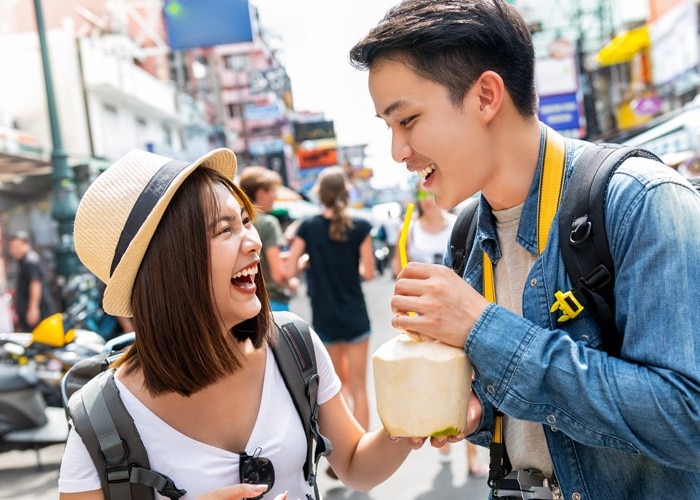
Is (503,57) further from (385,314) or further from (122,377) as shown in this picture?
(385,314)

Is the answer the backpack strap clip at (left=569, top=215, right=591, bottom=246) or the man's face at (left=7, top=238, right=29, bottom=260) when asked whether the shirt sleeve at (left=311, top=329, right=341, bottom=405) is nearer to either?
the backpack strap clip at (left=569, top=215, right=591, bottom=246)

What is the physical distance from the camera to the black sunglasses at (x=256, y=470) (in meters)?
1.76

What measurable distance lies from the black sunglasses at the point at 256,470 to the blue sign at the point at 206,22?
12798 mm

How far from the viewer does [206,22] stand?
13734 millimetres

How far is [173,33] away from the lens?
550 inches

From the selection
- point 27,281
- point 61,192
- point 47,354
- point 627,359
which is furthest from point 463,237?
point 61,192

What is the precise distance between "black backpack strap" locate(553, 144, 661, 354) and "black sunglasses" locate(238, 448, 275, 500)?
879 mm

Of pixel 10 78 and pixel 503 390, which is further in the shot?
pixel 10 78

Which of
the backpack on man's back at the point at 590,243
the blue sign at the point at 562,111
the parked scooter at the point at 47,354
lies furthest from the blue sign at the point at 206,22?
the backpack on man's back at the point at 590,243

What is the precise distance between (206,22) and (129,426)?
13262mm

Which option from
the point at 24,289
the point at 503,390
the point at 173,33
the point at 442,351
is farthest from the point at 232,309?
the point at 173,33

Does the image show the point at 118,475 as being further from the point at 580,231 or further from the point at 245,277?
the point at 580,231

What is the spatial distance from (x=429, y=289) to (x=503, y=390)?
0.81 ft

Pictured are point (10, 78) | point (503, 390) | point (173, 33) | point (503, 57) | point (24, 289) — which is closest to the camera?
point (503, 390)
